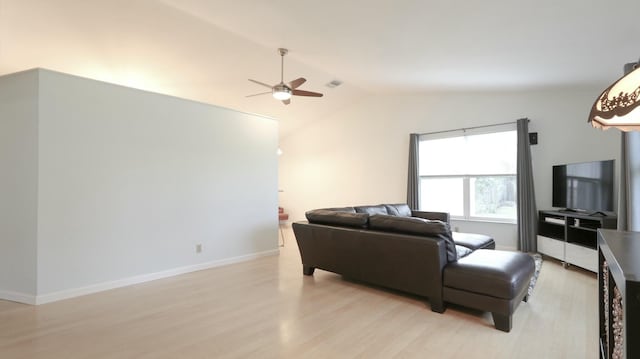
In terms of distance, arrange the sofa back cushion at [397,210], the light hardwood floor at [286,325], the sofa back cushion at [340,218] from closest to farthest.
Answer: the light hardwood floor at [286,325]
the sofa back cushion at [340,218]
the sofa back cushion at [397,210]

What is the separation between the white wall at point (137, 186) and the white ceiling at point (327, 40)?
2.45 ft

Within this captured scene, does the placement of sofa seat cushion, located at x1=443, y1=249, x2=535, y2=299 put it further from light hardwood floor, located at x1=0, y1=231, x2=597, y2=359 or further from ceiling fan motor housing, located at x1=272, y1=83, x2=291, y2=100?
ceiling fan motor housing, located at x1=272, y1=83, x2=291, y2=100

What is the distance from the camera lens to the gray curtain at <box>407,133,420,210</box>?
6.88 metres

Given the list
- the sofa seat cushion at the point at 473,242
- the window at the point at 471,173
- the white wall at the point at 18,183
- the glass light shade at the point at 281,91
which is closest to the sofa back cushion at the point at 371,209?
the sofa seat cushion at the point at 473,242

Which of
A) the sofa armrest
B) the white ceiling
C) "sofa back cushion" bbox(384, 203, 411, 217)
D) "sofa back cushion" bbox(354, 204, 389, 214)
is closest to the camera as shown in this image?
the white ceiling

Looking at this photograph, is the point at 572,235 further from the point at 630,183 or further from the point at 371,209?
the point at 371,209

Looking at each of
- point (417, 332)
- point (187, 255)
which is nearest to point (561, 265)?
point (417, 332)

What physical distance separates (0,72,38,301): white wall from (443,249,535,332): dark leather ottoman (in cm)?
411

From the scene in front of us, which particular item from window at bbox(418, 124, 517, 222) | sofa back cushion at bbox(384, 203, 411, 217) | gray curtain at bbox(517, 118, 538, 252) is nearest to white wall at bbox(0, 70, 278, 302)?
sofa back cushion at bbox(384, 203, 411, 217)

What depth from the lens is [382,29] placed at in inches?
141

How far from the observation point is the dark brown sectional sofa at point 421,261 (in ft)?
8.96

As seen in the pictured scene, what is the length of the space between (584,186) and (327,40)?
4122 mm

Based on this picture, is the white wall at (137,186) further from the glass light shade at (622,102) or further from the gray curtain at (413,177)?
the glass light shade at (622,102)

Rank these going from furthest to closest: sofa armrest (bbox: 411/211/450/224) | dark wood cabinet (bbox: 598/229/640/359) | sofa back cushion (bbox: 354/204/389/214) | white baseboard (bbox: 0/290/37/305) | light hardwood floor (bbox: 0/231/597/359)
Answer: sofa armrest (bbox: 411/211/450/224) < sofa back cushion (bbox: 354/204/389/214) < white baseboard (bbox: 0/290/37/305) < light hardwood floor (bbox: 0/231/597/359) < dark wood cabinet (bbox: 598/229/640/359)
